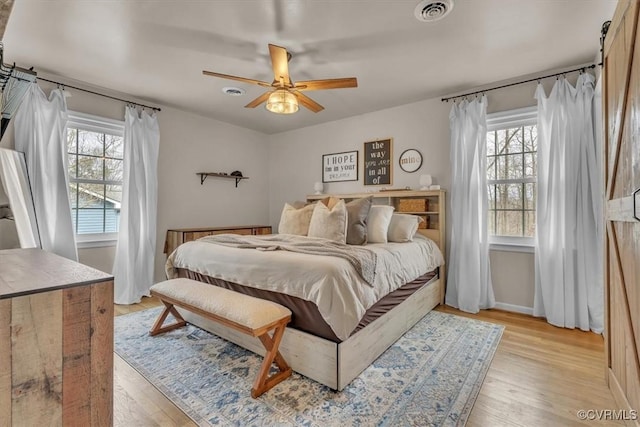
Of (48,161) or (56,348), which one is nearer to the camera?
(56,348)

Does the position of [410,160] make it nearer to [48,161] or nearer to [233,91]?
[233,91]

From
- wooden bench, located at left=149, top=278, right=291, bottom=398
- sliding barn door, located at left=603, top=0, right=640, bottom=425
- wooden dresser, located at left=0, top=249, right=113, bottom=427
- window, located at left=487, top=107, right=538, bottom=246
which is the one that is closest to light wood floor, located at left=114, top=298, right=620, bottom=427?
sliding barn door, located at left=603, top=0, right=640, bottom=425

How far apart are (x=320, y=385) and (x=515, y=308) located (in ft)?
8.30

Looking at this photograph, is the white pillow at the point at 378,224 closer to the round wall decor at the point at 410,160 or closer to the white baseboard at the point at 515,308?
the round wall decor at the point at 410,160

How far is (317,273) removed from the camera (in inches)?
74.4

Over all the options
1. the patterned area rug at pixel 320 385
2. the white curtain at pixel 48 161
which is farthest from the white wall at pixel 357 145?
the white curtain at pixel 48 161

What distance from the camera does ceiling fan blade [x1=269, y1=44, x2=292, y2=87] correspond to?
2.08m

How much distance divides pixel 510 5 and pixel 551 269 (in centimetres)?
237

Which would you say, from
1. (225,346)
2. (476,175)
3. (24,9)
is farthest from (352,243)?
(24,9)

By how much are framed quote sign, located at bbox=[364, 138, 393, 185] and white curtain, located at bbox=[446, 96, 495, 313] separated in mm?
951

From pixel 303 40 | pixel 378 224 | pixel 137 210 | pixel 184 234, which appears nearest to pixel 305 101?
pixel 303 40

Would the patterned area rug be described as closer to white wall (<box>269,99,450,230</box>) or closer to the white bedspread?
the white bedspread

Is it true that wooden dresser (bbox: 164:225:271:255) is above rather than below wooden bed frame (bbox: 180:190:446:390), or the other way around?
above

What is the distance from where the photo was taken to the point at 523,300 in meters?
3.23
